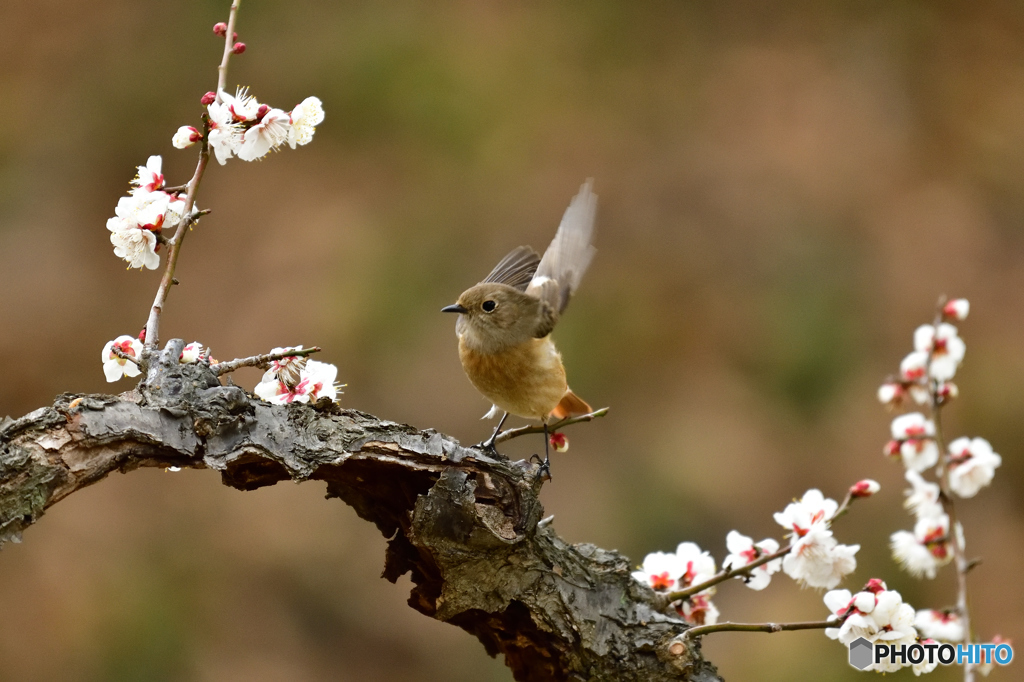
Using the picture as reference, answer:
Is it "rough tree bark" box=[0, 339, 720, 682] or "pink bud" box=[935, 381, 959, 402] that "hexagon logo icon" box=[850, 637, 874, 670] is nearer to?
"rough tree bark" box=[0, 339, 720, 682]

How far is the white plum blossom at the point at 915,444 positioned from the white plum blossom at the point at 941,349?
0.35ft

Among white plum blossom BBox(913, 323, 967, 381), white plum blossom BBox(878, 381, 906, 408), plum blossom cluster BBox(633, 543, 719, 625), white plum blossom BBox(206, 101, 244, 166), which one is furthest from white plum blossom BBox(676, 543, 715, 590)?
white plum blossom BBox(206, 101, 244, 166)

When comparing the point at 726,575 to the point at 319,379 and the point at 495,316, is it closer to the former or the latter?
the point at 319,379

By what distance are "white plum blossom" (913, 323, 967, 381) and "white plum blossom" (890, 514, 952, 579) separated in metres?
0.32

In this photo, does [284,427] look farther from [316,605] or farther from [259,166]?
[259,166]

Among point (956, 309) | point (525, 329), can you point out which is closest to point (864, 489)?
point (956, 309)

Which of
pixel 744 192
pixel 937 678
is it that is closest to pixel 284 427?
pixel 937 678

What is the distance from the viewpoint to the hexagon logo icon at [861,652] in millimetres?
1747

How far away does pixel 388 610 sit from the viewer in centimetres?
436

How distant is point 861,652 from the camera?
1.77 m

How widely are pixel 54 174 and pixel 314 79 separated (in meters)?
1.49

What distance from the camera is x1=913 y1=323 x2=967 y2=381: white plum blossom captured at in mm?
2135

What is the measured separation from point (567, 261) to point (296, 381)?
1012 mm

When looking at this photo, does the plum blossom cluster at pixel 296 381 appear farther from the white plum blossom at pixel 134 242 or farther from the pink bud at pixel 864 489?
the pink bud at pixel 864 489
